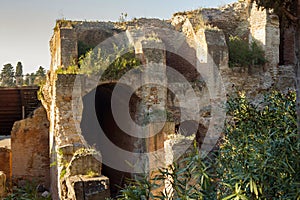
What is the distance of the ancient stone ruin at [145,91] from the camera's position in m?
9.46

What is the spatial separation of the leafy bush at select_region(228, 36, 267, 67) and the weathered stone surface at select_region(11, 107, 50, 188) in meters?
6.25

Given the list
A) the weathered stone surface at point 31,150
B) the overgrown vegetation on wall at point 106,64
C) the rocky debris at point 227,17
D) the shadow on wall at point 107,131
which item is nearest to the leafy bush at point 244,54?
the rocky debris at point 227,17

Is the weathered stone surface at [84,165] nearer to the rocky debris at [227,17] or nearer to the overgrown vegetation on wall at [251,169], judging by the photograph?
the overgrown vegetation on wall at [251,169]

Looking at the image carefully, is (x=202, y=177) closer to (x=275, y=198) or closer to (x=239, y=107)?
(x=275, y=198)

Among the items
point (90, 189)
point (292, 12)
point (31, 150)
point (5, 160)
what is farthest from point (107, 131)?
point (292, 12)

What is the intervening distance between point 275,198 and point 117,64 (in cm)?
726

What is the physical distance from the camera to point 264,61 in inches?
469

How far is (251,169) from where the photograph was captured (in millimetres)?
3332

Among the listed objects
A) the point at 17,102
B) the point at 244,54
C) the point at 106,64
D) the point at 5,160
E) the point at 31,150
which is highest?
the point at 244,54

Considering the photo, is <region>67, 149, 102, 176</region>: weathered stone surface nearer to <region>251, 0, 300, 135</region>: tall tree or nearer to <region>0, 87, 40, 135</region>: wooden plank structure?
<region>251, 0, 300, 135</region>: tall tree

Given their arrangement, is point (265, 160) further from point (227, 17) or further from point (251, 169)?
point (227, 17)

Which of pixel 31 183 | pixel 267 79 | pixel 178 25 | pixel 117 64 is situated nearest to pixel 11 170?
pixel 31 183

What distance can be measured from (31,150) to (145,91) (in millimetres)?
4496

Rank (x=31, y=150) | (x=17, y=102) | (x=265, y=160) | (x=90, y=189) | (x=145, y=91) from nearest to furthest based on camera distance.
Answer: (x=265, y=160), (x=90, y=189), (x=145, y=91), (x=31, y=150), (x=17, y=102)
